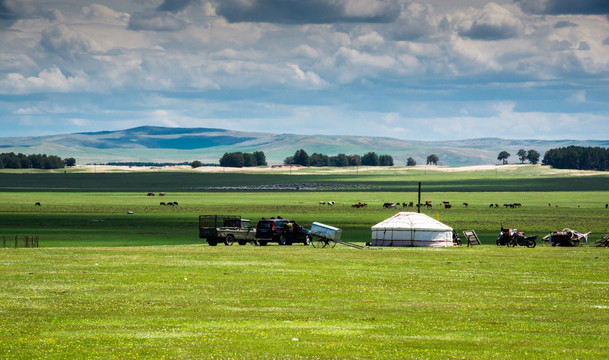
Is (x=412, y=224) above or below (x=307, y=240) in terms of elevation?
above

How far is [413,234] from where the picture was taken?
227ft

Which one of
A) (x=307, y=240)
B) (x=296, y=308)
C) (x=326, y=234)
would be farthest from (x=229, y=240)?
(x=296, y=308)

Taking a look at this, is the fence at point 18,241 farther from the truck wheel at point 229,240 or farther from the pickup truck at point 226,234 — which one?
the truck wheel at point 229,240

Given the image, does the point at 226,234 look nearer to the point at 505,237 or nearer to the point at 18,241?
the point at 18,241

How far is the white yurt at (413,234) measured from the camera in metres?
69.3

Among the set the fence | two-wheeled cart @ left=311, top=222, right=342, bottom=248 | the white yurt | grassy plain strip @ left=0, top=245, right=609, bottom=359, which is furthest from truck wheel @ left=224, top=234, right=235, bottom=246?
grassy plain strip @ left=0, top=245, right=609, bottom=359

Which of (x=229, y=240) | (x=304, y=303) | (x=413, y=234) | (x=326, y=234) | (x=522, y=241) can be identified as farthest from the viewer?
(x=413, y=234)

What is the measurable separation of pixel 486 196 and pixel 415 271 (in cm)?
15214

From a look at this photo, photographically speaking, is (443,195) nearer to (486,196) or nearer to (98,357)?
(486,196)

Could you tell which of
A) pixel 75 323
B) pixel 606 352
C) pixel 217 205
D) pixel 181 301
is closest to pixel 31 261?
pixel 181 301

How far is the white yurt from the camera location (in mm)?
69312

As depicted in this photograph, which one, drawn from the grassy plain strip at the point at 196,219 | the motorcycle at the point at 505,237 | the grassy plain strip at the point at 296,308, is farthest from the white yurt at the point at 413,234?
the grassy plain strip at the point at 296,308

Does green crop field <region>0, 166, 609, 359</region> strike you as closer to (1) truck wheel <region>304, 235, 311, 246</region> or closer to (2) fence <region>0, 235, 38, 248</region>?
(1) truck wheel <region>304, 235, 311, 246</region>

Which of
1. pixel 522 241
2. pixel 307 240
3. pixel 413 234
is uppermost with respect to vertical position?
pixel 413 234
